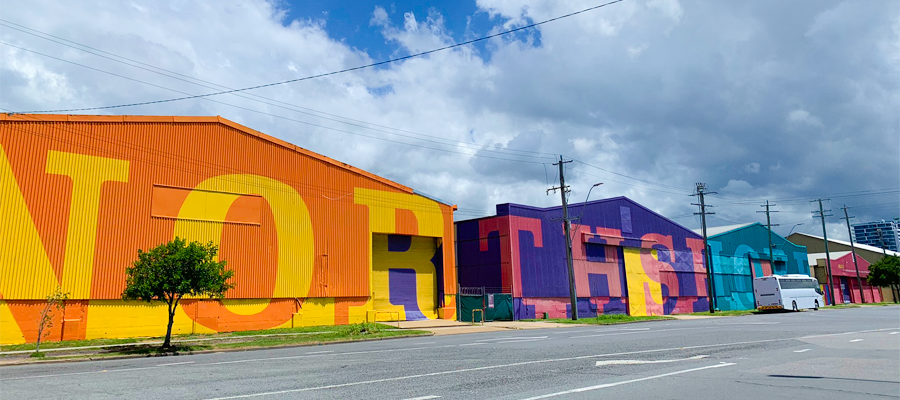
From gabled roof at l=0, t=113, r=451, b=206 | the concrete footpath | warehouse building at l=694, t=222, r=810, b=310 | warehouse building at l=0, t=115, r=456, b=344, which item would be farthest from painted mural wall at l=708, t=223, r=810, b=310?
gabled roof at l=0, t=113, r=451, b=206

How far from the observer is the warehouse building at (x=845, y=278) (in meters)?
78.4

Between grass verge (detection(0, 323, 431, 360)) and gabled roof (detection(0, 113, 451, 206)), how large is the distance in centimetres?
967

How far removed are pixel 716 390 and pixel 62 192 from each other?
26.8 meters

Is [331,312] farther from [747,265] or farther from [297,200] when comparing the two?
[747,265]

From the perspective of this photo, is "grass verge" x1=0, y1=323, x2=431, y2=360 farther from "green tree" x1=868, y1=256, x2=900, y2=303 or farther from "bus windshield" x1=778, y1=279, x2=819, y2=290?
"green tree" x1=868, y1=256, x2=900, y2=303

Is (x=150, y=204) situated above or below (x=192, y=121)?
below

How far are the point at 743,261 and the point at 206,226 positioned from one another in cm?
5718

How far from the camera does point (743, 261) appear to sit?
63250 mm

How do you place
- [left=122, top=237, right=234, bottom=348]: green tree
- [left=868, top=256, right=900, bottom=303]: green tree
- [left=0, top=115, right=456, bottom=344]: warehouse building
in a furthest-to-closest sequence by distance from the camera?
[left=868, top=256, right=900, bottom=303]: green tree → [left=0, top=115, right=456, bottom=344]: warehouse building → [left=122, top=237, right=234, bottom=348]: green tree

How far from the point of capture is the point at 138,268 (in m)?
20.4

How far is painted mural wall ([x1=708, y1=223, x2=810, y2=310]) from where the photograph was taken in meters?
58.9

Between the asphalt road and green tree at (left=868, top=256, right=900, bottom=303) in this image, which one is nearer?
the asphalt road

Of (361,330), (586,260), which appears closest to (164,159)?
(361,330)

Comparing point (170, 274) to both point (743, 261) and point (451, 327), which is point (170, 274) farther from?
point (743, 261)
